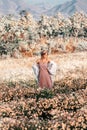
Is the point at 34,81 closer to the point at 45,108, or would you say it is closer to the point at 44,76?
the point at 44,76

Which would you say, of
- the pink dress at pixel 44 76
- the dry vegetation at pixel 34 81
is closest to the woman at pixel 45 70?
the pink dress at pixel 44 76

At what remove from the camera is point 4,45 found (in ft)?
137

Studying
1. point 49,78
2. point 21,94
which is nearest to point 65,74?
point 49,78

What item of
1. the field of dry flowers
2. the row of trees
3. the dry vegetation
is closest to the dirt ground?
the dry vegetation

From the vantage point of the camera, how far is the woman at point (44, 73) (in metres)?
16.9

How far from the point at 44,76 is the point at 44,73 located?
0.11 m

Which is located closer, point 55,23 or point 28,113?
point 28,113

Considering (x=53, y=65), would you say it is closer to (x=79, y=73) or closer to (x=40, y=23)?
(x=79, y=73)

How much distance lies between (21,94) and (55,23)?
3988cm

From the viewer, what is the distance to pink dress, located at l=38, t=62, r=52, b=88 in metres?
17.1

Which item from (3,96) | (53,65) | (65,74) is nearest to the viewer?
(3,96)

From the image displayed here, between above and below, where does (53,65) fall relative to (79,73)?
above

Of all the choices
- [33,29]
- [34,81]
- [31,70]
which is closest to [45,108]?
[34,81]

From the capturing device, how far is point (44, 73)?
1733 centimetres
